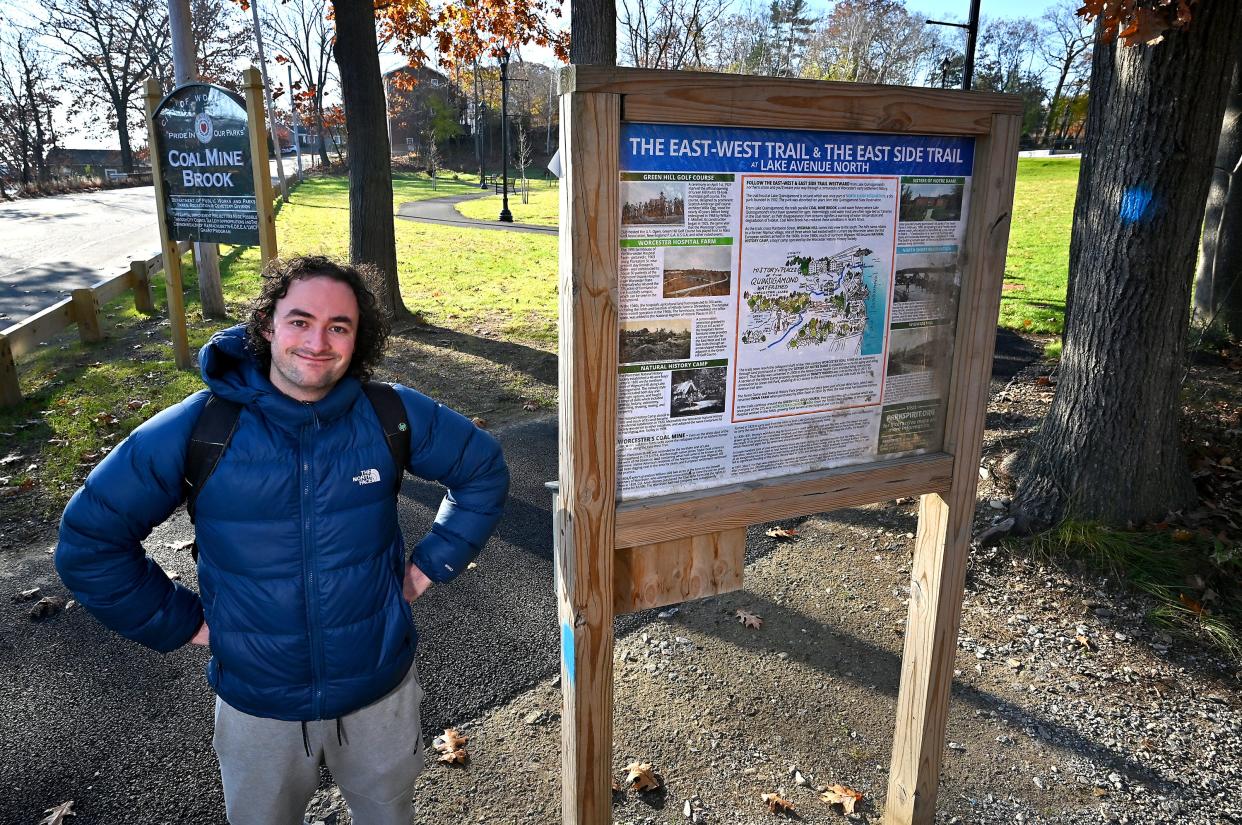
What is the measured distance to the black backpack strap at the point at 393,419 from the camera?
2203 mm

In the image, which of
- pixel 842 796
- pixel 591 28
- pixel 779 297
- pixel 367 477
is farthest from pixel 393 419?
pixel 591 28

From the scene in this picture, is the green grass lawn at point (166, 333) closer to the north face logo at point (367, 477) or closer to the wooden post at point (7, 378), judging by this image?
the wooden post at point (7, 378)

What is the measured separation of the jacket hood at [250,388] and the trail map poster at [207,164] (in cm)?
506

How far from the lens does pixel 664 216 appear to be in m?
1.92

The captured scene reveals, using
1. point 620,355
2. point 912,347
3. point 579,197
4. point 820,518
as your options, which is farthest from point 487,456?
point 820,518

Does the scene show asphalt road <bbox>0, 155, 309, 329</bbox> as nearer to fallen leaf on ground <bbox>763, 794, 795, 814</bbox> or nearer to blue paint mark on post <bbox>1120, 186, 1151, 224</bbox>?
fallen leaf on ground <bbox>763, 794, 795, 814</bbox>

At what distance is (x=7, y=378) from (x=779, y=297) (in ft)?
23.6

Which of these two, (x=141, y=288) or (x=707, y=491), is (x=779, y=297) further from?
(x=141, y=288)

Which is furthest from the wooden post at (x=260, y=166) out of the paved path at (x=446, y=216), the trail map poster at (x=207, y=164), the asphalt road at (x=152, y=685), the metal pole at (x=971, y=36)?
the paved path at (x=446, y=216)

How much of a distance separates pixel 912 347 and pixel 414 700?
1.82 meters

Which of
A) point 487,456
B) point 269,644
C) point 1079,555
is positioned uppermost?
point 487,456

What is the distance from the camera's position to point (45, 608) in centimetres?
401

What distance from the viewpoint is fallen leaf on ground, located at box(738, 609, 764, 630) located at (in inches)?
160

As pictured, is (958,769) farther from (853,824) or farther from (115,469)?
(115,469)
